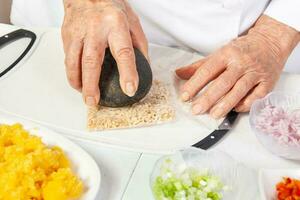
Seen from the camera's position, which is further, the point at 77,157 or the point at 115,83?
the point at 115,83

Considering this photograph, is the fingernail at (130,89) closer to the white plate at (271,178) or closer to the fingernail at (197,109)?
the fingernail at (197,109)

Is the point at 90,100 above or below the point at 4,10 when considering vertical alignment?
above

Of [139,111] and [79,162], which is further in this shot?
[139,111]

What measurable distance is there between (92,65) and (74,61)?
55 millimetres

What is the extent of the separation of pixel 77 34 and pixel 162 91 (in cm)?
19

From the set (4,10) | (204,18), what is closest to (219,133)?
(204,18)

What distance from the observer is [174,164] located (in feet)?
2.26

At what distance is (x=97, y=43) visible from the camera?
800mm

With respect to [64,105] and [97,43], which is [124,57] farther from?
[64,105]

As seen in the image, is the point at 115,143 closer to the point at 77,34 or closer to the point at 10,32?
the point at 77,34

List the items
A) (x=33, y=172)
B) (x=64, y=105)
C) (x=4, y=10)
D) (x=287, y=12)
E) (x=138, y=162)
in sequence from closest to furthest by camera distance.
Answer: (x=33, y=172)
(x=138, y=162)
(x=64, y=105)
(x=287, y=12)
(x=4, y=10)

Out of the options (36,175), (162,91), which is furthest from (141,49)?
(36,175)

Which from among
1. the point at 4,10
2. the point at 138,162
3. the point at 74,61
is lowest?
the point at 4,10

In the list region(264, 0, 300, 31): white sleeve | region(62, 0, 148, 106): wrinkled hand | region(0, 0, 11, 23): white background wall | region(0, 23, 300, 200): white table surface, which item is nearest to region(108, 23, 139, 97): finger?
region(62, 0, 148, 106): wrinkled hand
